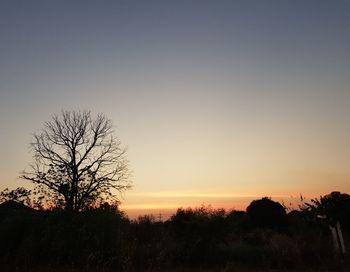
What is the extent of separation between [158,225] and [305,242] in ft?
27.8

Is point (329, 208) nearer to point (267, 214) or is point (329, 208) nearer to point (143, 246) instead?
point (143, 246)

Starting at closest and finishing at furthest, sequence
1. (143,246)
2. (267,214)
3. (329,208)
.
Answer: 1. (143,246)
2. (329,208)
3. (267,214)

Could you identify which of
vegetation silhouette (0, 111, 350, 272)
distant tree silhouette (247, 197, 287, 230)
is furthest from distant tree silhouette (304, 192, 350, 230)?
distant tree silhouette (247, 197, 287, 230)

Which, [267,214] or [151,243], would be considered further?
[267,214]

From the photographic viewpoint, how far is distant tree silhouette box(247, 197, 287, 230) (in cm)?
3659

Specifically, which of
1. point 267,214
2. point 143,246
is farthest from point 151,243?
point 267,214

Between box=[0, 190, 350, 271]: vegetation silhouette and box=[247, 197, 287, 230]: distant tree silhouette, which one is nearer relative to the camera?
box=[0, 190, 350, 271]: vegetation silhouette

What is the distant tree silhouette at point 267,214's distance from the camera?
120ft

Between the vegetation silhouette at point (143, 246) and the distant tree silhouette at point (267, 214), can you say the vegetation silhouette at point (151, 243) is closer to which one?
the vegetation silhouette at point (143, 246)

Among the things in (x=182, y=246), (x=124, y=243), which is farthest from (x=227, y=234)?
(x=124, y=243)

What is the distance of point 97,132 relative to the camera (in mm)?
A: 42938

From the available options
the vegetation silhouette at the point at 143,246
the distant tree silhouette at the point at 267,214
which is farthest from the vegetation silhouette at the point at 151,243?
the distant tree silhouette at the point at 267,214

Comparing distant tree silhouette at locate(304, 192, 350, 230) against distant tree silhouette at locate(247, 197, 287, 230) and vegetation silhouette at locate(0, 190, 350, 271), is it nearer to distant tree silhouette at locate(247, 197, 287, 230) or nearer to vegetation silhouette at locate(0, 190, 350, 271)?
vegetation silhouette at locate(0, 190, 350, 271)

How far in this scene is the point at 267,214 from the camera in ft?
122
